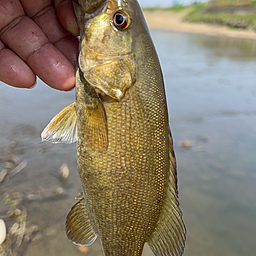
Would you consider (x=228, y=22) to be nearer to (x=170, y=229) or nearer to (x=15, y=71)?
(x=15, y=71)

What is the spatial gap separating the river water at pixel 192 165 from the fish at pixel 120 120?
130cm

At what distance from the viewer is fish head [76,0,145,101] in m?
1.56

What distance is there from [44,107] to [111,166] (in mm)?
4670

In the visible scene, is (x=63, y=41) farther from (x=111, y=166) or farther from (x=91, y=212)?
(x=91, y=212)

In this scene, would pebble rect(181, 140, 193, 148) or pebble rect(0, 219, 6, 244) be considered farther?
pebble rect(181, 140, 193, 148)

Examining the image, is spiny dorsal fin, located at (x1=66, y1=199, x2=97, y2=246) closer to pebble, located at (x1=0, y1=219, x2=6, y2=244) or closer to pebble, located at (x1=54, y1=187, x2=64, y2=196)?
pebble, located at (x1=0, y1=219, x2=6, y2=244)

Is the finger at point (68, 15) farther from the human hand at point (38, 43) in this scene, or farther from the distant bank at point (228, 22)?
the distant bank at point (228, 22)

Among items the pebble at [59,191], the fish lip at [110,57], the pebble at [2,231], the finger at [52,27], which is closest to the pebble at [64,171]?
the pebble at [59,191]

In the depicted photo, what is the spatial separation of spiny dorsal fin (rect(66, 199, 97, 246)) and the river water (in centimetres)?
83

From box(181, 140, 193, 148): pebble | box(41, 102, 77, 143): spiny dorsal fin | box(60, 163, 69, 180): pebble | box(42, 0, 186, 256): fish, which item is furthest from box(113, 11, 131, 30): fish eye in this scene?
box(181, 140, 193, 148): pebble

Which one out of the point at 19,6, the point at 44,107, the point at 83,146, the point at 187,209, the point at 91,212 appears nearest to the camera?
the point at 83,146

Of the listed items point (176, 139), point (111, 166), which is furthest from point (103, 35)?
point (176, 139)

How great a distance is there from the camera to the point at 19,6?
224cm

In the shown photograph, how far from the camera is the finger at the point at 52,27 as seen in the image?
2232 millimetres
